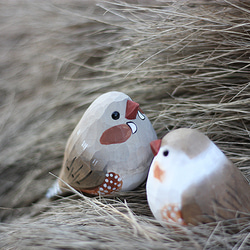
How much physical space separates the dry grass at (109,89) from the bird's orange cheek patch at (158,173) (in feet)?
0.39

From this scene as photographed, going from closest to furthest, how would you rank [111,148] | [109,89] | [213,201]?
[213,201], [111,148], [109,89]

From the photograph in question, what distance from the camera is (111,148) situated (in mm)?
848

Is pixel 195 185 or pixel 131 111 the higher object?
pixel 131 111

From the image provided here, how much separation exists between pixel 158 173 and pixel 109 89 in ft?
2.61

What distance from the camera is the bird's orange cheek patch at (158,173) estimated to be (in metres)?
0.71

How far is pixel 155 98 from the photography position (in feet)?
4.45

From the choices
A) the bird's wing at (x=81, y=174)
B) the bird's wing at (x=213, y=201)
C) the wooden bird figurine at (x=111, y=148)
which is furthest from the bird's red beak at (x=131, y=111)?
the bird's wing at (x=213, y=201)

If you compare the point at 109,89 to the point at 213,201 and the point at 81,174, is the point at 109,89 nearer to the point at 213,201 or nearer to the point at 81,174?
the point at 81,174

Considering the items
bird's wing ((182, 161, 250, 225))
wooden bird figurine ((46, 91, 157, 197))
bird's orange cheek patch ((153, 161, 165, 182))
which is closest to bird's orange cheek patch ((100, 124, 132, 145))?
wooden bird figurine ((46, 91, 157, 197))

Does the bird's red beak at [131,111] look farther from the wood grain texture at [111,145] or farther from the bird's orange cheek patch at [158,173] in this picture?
the bird's orange cheek patch at [158,173]

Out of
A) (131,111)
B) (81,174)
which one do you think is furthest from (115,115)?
(81,174)

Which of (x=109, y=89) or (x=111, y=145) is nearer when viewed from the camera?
(x=111, y=145)

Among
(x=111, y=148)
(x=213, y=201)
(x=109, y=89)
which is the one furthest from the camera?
(x=109, y=89)

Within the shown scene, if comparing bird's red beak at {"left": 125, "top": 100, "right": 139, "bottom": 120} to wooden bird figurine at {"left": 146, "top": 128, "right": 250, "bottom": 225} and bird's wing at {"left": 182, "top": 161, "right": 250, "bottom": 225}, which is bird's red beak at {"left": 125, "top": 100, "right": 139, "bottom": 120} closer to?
wooden bird figurine at {"left": 146, "top": 128, "right": 250, "bottom": 225}
